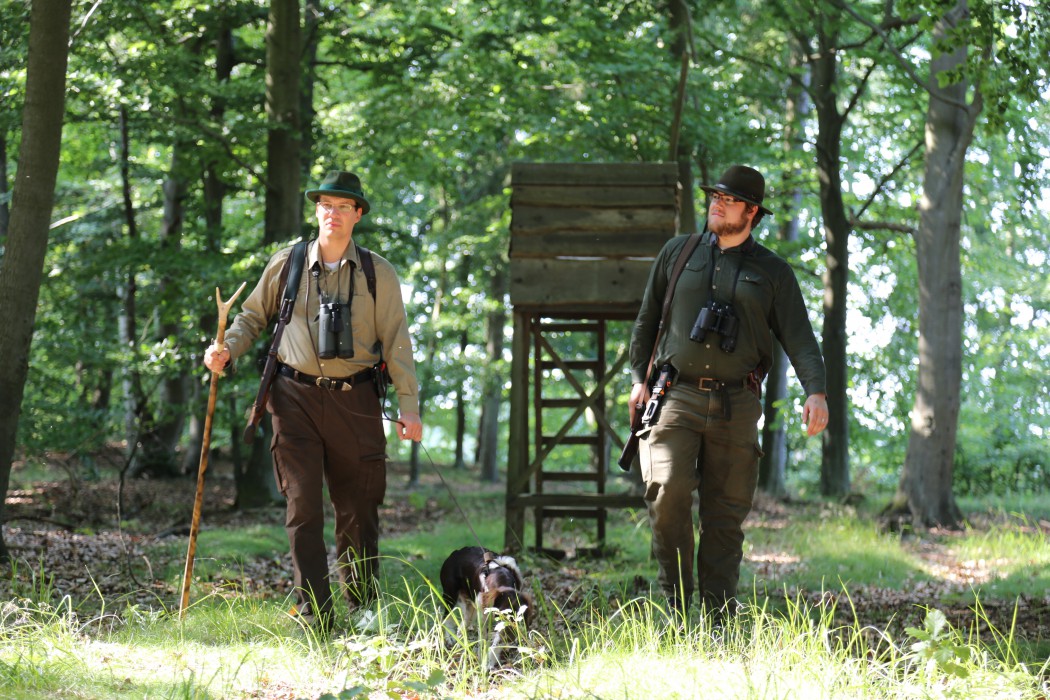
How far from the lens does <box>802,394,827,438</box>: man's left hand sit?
5.91 metres

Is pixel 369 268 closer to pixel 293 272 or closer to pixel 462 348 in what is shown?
pixel 293 272

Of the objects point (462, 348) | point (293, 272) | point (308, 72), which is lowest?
point (293, 272)

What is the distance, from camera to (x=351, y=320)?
19.9 ft

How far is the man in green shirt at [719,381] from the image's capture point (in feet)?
20.6

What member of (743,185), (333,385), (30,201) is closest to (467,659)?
Result: (333,385)

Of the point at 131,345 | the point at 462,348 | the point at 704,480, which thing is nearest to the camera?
the point at 704,480

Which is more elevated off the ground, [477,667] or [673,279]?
[673,279]

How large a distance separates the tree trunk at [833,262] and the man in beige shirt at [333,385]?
13.3m

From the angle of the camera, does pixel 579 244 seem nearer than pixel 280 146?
Yes

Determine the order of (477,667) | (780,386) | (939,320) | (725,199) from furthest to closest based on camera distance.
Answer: (780,386)
(939,320)
(725,199)
(477,667)

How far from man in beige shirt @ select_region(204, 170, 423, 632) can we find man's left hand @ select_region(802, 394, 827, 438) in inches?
79.3

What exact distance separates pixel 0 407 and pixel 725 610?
199 inches

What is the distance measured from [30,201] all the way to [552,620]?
4.70 meters

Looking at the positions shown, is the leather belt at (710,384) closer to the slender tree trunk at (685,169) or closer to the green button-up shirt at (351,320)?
the green button-up shirt at (351,320)
